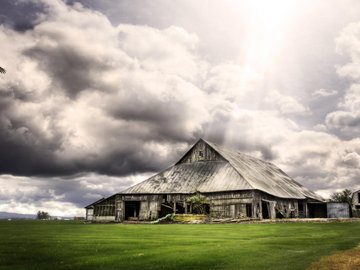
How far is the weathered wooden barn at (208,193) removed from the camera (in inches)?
2073

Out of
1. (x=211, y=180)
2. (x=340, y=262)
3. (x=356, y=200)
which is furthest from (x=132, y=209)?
Answer: (x=340, y=262)

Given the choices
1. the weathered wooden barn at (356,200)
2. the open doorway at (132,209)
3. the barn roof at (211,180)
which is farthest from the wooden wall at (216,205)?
the weathered wooden barn at (356,200)

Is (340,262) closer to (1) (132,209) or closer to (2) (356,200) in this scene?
(1) (132,209)

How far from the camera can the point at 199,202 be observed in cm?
5281

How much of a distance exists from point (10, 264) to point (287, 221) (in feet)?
114

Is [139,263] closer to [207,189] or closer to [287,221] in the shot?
[287,221]

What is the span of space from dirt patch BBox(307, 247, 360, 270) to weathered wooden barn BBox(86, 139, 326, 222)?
1487 inches

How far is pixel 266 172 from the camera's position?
70062mm

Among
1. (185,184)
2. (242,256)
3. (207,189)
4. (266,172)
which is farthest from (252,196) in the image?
(242,256)

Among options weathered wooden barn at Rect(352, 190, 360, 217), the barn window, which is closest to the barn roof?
the barn window

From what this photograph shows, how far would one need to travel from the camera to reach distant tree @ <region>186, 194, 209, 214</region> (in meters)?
52.5

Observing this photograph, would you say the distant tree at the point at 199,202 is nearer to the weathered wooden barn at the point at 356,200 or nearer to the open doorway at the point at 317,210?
the open doorway at the point at 317,210

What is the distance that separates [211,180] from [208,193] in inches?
102

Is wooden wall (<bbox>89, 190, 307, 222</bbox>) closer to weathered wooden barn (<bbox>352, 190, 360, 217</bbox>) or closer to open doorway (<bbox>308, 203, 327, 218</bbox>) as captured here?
open doorway (<bbox>308, 203, 327, 218</bbox>)
